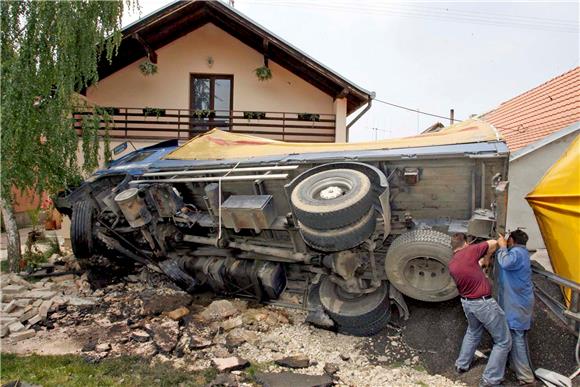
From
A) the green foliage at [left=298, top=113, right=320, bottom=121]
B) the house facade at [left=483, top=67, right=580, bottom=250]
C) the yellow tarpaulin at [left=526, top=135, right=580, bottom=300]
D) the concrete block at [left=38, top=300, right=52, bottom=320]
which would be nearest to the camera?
the yellow tarpaulin at [left=526, top=135, right=580, bottom=300]

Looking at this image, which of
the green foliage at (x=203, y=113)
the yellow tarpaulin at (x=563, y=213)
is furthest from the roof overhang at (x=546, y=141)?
the green foliage at (x=203, y=113)

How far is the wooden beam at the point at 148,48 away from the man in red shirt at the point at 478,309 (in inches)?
427

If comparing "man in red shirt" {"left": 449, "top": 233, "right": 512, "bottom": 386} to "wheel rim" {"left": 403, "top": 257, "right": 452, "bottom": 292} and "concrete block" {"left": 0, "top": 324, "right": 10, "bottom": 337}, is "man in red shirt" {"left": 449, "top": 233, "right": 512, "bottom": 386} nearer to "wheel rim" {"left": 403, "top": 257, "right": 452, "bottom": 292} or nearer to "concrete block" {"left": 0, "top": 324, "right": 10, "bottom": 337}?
"wheel rim" {"left": 403, "top": 257, "right": 452, "bottom": 292}

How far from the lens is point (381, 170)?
4781 mm

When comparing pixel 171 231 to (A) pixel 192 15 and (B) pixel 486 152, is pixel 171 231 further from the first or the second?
(A) pixel 192 15

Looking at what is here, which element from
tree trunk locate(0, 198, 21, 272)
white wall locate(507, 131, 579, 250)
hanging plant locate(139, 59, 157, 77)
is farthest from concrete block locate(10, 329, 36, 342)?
white wall locate(507, 131, 579, 250)

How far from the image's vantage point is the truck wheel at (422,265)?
4418 mm

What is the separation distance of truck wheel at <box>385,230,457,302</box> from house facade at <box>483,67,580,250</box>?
5.13 metres

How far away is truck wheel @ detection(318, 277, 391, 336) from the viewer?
195 inches

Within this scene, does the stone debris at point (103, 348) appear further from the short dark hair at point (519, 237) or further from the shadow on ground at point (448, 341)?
the short dark hair at point (519, 237)

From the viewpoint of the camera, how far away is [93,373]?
4.06 metres

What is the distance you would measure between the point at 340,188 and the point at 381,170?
562mm

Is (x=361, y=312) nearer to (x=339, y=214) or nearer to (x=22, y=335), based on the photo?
(x=339, y=214)

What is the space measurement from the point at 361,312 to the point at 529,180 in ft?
22.6
